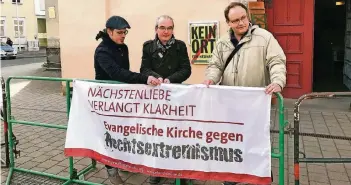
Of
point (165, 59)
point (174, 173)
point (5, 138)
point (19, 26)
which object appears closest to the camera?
point (174, 173)

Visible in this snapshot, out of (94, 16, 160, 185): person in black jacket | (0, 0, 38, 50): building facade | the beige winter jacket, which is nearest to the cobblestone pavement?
(94, 16, 160, 185): person in black jacket

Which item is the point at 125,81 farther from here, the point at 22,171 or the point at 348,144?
the point at 348,144

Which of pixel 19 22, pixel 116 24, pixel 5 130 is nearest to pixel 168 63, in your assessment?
pixel 116 24

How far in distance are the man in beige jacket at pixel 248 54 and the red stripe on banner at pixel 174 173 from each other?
0.80 m

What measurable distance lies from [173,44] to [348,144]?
316 centimetres

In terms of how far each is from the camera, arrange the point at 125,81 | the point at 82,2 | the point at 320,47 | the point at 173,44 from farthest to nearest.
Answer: the point at 320,47 < the point at 82,2 < the point at 173,44 < the point at 125,81

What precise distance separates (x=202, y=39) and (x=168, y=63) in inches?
152

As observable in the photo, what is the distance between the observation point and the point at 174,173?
10.9 feet

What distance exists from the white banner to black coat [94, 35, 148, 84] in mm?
191

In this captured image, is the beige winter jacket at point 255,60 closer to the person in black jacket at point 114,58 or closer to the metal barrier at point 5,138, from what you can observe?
the person in black jacket at point 114,58

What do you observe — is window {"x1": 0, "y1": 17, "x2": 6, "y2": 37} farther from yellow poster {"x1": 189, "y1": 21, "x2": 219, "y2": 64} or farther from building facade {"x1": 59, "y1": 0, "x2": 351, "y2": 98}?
yellow poster {"x1": 189, "y1": 21, "x2": 219, "y2": 64}

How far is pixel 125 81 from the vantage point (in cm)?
377

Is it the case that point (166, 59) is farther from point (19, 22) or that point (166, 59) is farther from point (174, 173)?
point (19, 22)

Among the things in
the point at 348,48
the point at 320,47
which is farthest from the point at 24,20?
the point at 348,48
